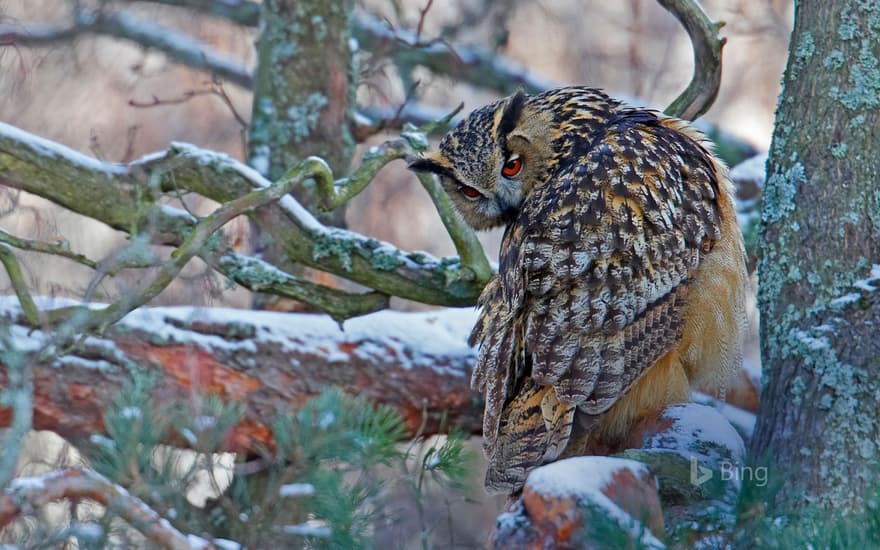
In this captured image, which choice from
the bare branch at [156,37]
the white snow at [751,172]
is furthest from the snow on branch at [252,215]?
the bare branch at [156,37]

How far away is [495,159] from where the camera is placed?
3.25 meters

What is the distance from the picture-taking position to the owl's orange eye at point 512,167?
3.27 meters

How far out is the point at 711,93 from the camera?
3.87m

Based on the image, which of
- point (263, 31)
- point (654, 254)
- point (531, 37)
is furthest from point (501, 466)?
point (531, 37)

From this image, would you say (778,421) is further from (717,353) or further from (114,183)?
(114,183)

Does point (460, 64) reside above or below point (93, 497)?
above

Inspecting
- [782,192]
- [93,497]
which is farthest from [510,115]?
[93,497]

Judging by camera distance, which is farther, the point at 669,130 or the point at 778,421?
the point at 669,130

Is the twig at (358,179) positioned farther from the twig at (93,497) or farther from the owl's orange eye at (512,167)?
the twig at (93,497)

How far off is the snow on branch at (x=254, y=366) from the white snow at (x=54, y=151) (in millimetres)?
485

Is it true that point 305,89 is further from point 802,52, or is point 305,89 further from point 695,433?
point 695,433

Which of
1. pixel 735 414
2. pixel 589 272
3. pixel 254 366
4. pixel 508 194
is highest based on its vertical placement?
pixel 508 194

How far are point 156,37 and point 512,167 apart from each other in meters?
3.59

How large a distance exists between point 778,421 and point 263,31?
10.4 ft
